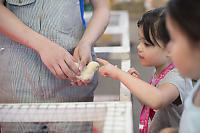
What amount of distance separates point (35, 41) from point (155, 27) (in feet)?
1.56

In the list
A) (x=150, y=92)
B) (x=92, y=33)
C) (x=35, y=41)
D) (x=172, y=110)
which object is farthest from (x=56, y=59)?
(x=172, y=110)

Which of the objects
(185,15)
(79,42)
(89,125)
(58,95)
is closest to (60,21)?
(79,42)

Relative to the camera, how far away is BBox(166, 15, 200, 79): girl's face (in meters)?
0.58

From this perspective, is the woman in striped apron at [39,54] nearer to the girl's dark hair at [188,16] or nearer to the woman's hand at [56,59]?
the woman's hand at [56,59]

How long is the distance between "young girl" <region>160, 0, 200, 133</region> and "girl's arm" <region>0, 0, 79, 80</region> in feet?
1.20

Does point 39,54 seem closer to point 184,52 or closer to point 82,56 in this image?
point 82,56

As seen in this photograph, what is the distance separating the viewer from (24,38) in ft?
2.64

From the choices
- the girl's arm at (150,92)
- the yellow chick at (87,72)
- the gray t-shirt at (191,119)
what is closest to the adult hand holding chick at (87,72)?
the yellow chick at (87,72)

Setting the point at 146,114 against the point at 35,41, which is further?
the point at 146,114

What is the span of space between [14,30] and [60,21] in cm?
18

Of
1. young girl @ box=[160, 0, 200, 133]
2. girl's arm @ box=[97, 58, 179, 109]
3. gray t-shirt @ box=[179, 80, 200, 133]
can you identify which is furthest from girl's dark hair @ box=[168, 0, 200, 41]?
girl's arm @ box=[97, 58, 179, 109]

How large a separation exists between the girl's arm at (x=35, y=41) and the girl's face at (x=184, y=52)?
36 centimetres

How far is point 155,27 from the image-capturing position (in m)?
0.98

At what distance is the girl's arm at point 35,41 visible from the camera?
0.80 meters
